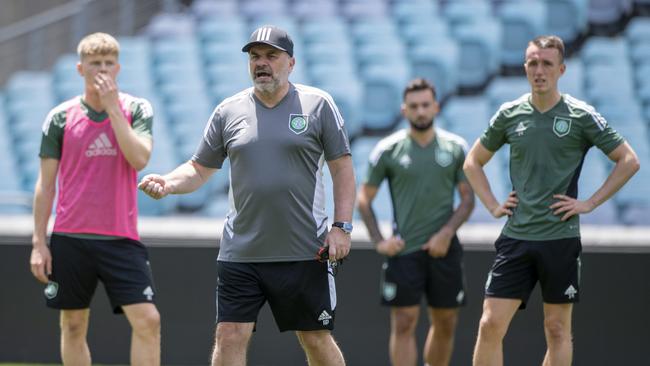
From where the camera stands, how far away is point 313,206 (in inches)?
203

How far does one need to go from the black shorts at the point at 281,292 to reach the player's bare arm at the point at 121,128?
42.9 inches

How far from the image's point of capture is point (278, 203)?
16.6 ft

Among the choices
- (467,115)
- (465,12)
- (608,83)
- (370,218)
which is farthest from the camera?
(465,12)

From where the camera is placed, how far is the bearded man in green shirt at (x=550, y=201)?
5.85 metres

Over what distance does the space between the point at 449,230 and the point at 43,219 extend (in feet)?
9.13

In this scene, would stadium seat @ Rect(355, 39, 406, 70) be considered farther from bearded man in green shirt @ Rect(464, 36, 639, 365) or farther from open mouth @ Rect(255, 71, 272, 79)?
open mouth @ Rect(255, 71, 272, 79)

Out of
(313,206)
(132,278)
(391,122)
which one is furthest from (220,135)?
(391,122)

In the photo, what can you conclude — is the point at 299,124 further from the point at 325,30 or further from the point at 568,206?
the point at 325,30

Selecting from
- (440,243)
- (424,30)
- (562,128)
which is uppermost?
(424,30)

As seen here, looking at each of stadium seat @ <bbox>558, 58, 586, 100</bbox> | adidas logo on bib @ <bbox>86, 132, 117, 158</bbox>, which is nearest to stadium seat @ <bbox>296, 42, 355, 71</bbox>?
stadium seat @ <bbox>558, 58, 586, 100</bbox>

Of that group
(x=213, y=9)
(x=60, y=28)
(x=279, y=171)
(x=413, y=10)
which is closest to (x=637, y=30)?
(x=413, y=10)

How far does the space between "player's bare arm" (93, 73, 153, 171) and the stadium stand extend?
4464 mm

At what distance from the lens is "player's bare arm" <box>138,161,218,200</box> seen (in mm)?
4848

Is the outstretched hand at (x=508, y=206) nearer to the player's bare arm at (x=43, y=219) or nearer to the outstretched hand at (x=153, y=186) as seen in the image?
the outstretched hand at (x=153, y=186)
